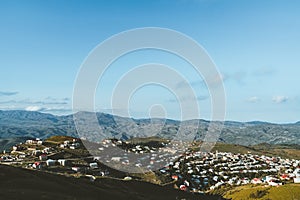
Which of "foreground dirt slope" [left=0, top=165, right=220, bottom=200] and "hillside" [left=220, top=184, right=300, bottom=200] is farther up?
"foreground dirt slope" [left=0, top=165, right=220, bottom=200]

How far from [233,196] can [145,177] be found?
196ft

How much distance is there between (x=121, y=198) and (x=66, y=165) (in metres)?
86.8

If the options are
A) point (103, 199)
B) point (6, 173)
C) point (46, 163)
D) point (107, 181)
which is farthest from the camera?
point (46, 163)

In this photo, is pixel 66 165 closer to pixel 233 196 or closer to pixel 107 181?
pixel 107 181

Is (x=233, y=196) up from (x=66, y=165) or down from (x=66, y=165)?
down

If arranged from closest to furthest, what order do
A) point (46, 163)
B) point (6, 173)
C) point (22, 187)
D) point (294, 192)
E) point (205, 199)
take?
point (22, 187), point (6, 173), point (205, 199), point (294, 192), point (46, 163)

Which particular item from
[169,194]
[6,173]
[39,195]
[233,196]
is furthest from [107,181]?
[233,196]

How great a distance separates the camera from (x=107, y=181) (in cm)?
12056

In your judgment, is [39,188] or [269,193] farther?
[269,193]

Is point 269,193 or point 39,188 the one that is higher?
point 39,188

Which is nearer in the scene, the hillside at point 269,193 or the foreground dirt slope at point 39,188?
the foreground dirt slope at point 39,188

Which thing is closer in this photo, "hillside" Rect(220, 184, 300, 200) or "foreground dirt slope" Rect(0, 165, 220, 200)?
"foreground dirt slope" Rect(0, 165, 220, 200)

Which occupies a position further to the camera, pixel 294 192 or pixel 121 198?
pixel 294 192

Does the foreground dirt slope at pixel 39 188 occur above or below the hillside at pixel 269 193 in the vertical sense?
above
